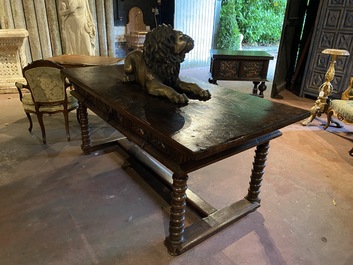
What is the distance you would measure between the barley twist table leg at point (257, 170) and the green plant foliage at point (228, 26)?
6017 millimetres

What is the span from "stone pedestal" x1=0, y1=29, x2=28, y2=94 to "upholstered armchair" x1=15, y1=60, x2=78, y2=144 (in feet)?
6.54

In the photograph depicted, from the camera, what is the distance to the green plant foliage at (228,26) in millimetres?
7109

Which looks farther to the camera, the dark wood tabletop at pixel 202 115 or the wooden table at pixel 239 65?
the wooden table at pixel 239 65

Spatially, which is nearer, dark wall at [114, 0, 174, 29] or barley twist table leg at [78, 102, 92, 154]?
barley twist table leg at [78, 102, 92, 154]

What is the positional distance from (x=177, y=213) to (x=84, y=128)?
140 centimetres

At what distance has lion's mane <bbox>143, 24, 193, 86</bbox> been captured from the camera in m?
1.52

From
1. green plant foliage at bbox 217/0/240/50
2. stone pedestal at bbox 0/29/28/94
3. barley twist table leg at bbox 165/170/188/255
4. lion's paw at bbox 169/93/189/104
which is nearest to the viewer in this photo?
barley twist table leg at bbox 165/170/188/255

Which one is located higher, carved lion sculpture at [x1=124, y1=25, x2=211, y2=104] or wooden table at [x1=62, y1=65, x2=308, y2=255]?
carved lion sculpture at [x1=124, y1=25, x2=211, y2=104]

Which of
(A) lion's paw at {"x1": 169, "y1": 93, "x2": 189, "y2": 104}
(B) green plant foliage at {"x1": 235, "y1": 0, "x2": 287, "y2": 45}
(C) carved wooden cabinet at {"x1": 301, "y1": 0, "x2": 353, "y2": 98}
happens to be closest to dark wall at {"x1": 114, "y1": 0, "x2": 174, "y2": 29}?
(B) green plant foliage at {"x1": 235, "y1": 0, "x2": 287, "y2": 45}

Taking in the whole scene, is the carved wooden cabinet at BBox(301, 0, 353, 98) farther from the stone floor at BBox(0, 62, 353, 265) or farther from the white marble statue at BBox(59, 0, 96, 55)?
the white marble statue at BBox(59, 0, 96, 55)

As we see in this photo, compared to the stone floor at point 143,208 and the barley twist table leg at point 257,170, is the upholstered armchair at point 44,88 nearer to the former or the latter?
the stone floor at point 143,208

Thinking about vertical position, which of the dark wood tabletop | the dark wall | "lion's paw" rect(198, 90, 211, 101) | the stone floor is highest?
the dark wall

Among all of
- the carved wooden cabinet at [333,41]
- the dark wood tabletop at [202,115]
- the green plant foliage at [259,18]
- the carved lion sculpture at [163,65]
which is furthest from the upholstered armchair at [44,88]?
the green plant foliage at [259,18]

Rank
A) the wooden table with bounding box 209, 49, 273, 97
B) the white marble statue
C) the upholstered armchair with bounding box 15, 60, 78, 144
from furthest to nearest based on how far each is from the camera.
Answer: the white marble statue < the wooden table with bounding box 209, 49, 273, 97 < the upholstered armchair with bounding box 15, 60, 78, 144
